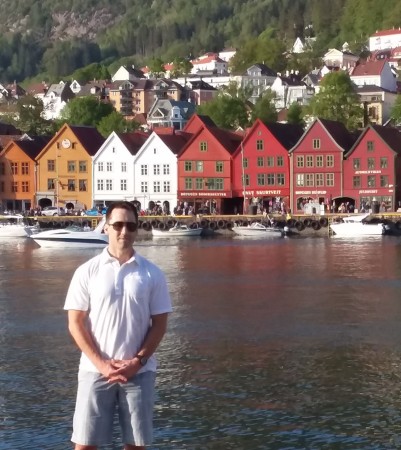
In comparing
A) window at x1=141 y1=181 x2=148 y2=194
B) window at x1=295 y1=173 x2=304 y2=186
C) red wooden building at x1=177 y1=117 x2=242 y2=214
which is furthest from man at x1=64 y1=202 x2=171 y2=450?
window at x1=141 y1=181 x2=148 y2=194

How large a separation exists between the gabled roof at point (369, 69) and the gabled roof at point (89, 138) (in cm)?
6259

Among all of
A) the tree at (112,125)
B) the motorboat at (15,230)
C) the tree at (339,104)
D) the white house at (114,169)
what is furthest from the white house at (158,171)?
the tree at (112,125)

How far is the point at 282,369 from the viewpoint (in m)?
22.8

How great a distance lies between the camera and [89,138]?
108 metres

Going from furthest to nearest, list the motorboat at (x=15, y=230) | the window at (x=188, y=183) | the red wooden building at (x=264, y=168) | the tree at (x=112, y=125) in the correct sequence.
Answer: the tree at (x=112, y=125) < the window at (x=188, y=183) < the red wooden building at (x=264, y=168) < the motorboat at (x=15, y=230)

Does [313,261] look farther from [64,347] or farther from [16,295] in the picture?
[64,347]

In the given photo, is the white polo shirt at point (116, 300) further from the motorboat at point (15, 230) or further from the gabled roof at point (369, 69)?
the gabled roof at point (369, 69)

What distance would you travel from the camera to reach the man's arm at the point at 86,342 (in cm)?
1028

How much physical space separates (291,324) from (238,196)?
68.1 meters

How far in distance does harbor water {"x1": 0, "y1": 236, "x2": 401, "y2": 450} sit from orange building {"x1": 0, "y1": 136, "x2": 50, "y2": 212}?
207ft

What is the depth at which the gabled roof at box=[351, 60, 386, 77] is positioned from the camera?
16050 centimetres

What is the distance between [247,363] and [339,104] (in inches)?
3471

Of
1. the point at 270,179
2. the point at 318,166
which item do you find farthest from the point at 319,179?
the point at 270,179

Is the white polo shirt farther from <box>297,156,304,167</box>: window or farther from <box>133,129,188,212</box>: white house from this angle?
<box>133,129,188,212</box>: white house
